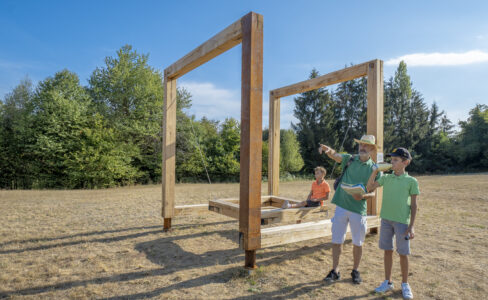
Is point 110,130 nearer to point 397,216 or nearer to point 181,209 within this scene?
point 181,209

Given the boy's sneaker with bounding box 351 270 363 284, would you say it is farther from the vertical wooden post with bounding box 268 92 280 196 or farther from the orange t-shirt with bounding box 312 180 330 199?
the vertical wooden post with bounding box 268 92 280 196

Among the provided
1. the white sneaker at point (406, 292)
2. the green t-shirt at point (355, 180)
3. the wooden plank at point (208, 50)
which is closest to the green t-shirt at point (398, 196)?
the green t-shirt at point (355, 180)

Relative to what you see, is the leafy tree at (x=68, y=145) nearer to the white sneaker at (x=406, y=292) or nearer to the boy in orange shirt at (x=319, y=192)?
the boy in orange shirt at (x=319, y=192)

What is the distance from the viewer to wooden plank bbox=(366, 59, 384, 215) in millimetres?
5000

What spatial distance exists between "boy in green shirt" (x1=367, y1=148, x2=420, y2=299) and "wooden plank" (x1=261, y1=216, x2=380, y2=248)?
3.93 feet

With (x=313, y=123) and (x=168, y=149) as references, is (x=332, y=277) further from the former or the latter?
(x=313, y=123)

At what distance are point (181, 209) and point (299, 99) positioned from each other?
1045 inches

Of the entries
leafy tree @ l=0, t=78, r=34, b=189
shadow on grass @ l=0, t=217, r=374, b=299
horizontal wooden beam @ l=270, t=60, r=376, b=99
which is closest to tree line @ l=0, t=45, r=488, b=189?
leafy tree @ l=0, t=78, r=34, b=189

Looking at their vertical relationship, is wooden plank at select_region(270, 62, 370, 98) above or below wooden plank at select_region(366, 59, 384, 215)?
above

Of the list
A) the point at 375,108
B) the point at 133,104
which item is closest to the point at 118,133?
the point at 133,104

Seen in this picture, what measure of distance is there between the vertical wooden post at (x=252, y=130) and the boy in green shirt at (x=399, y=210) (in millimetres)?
1306

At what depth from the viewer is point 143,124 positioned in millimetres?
20719

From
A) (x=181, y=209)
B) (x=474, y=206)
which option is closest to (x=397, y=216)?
(x=181, y=209)

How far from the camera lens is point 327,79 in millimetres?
5707
